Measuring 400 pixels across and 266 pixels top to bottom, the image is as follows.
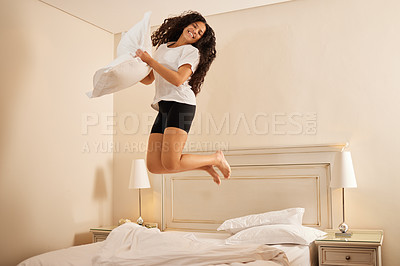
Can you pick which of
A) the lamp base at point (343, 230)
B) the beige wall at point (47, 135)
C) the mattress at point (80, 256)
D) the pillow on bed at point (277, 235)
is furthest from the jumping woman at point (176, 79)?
the beige wall at point (47, 135)

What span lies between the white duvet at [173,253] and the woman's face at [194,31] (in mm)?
→ 1292

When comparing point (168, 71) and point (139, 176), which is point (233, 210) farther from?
point (168, 71)

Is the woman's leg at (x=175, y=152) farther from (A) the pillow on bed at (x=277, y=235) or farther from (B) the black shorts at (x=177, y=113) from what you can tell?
(A) the pillow on bed at (x=277, y=235)

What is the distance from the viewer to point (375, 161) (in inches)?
138

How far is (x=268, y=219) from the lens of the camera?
11.0 feet

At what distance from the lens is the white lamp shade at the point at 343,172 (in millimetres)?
3270

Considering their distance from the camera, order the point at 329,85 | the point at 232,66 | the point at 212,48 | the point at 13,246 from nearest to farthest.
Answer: the point at 212,48
the point at 13,246
the point at 329,85
the point at 232,66

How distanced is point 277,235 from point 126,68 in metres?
1.79

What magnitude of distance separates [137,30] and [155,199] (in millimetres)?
2311

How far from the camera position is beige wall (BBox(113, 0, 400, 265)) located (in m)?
3.50

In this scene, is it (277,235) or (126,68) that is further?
(277,235)

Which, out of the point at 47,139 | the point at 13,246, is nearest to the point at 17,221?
the point at 13,246

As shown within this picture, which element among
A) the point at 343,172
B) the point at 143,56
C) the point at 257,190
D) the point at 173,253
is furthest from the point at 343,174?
the point at 143,56

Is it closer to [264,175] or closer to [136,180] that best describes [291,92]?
[264,175]
